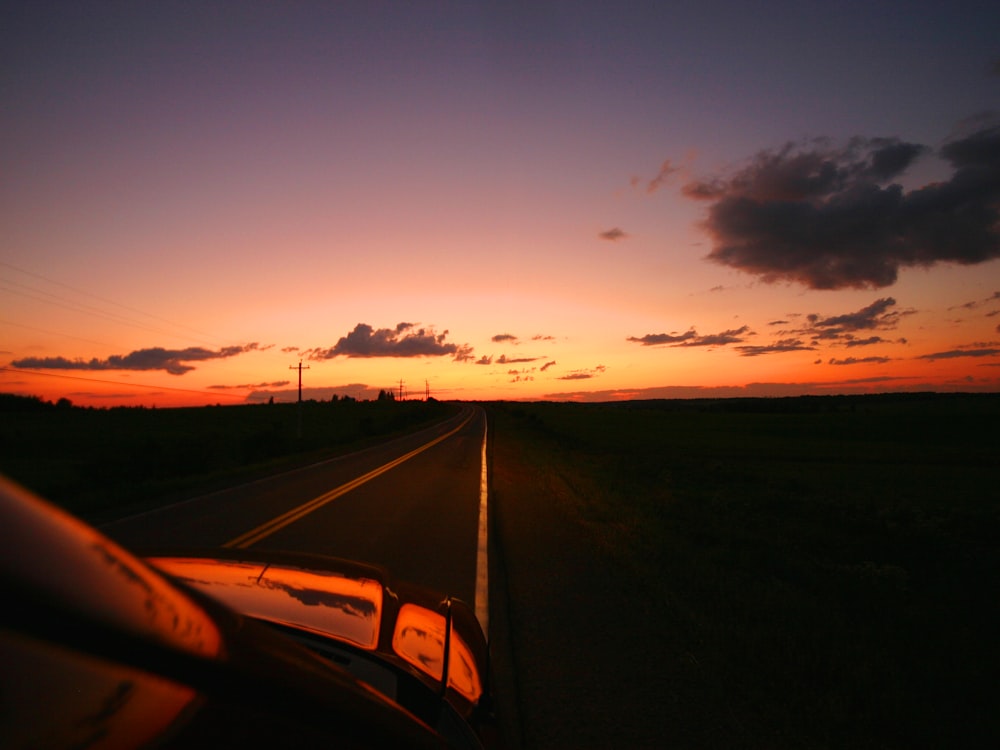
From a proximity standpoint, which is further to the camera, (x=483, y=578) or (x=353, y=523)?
(x=353, y=523)

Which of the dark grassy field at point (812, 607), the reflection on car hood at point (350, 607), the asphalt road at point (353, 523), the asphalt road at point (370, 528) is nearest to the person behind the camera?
the reflection on car hood at point (350, 607)

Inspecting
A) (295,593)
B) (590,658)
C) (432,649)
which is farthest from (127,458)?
(432,649)

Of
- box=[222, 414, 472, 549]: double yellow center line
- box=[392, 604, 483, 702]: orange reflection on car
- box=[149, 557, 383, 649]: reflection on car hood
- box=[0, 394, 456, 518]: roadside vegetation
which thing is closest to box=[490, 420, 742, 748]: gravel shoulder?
box=[392, 604, 483, 702]: orange reflection on car

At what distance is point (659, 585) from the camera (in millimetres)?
6754

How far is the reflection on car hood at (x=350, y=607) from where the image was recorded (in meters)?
2.50

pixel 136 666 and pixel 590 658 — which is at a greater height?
pixel 136 666

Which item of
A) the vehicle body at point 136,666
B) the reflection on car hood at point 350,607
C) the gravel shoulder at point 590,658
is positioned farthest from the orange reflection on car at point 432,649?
the vehicle body at point 136,666

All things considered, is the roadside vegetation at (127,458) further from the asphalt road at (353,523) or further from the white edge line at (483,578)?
the white edge line at (483,578)

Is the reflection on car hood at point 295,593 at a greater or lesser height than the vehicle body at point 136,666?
lesser

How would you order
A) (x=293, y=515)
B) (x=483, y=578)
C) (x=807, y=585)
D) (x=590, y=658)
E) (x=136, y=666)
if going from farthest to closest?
(x=293, y=515)
(x=807, y=585)
(x=483, y=578)
(x=590, y=658)
(x=136, y=666)

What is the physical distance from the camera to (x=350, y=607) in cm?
283

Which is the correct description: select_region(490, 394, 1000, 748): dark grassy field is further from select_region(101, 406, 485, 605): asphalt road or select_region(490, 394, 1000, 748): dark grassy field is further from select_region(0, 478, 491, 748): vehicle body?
select_region(0, 478, 491, 748): vehicle body

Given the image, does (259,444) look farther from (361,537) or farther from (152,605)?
(152,605)

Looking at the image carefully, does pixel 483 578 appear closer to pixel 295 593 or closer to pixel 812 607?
pixel 812 607
